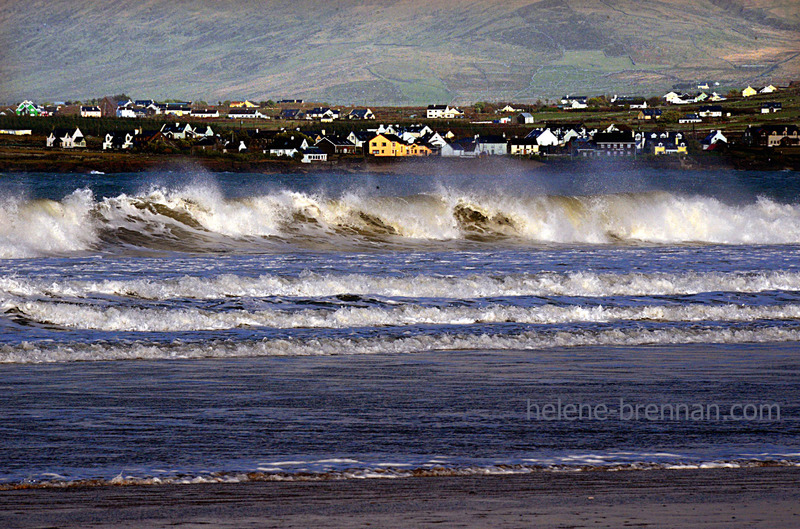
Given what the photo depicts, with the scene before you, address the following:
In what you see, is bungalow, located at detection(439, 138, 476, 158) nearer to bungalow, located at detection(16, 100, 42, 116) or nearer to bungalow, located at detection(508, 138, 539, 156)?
bungalow, located at detection(508, 138, 539, 156)

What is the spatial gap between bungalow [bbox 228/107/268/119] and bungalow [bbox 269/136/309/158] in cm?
4413

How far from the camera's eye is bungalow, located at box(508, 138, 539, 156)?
128875mm

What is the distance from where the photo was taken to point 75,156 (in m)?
108

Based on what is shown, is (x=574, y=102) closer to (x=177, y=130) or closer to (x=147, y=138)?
(x=177, y=130)

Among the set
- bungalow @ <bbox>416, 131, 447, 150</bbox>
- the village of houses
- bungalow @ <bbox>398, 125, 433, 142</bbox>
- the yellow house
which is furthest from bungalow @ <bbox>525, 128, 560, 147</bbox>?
bungalow @ <bbox>398, 125, 433, 142</bbox>

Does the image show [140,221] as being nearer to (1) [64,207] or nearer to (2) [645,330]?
(1) [64,207]

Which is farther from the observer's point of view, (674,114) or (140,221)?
(674,114)

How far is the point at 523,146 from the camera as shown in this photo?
131 metres

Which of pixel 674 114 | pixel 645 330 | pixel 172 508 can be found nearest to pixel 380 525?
pixel 172 508

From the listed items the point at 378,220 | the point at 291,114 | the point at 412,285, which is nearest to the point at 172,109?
the point at 291,114

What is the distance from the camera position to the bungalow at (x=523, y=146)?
12888 centimetres

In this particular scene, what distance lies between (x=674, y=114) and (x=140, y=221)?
141 meters

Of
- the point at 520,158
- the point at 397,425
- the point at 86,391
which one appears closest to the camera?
the point at 397,425

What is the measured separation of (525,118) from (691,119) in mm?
26871
